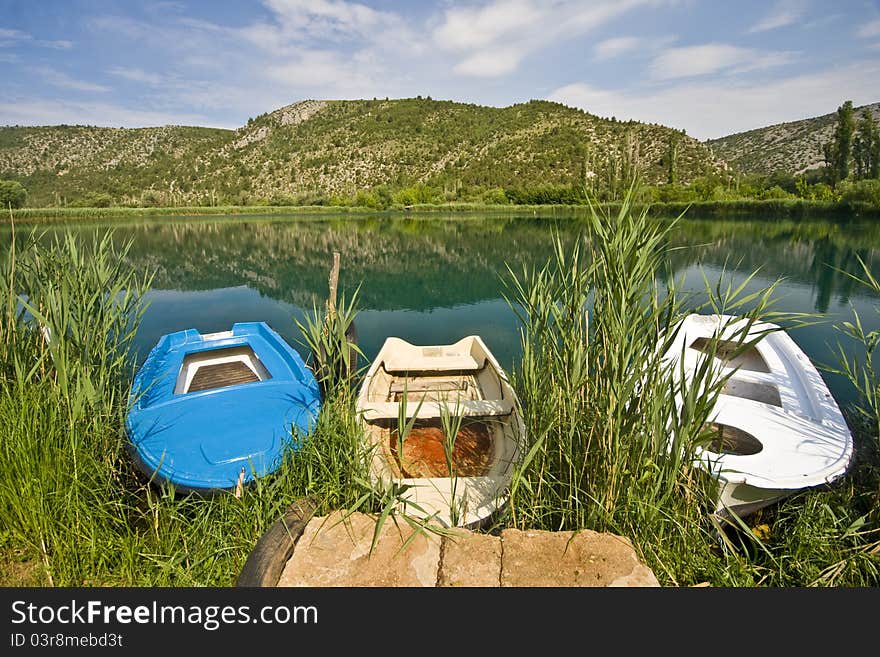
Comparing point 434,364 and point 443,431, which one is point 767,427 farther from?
point 434,364

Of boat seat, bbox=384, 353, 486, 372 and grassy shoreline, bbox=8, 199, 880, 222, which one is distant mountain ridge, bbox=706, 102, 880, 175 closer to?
grassy shoreline, bbox=8, 199, 880, 222

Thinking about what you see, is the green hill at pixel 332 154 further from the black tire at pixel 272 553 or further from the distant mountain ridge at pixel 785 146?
the black tire at pixel 272 553

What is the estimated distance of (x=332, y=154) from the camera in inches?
3039

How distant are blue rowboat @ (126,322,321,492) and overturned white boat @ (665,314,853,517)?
2.96 m

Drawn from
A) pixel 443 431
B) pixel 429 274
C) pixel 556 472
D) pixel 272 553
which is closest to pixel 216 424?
pixel 272 553

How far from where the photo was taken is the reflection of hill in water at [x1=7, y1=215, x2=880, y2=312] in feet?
45.8

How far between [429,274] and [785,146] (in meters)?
82.6

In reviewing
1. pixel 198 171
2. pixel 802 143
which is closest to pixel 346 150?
pixel 198 171

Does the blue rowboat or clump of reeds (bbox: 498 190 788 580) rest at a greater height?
clump of reeds (bbox: 498 190 788 580)

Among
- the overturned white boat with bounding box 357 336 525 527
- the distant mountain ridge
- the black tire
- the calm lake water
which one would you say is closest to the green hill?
the distant mountain ridge

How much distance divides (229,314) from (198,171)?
83641 mm

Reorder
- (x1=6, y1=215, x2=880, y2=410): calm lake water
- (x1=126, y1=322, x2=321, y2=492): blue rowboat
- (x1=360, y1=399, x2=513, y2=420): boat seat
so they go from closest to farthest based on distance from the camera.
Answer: (x1=126, y1=322, x2=321, y2=492): blue rowboat
(x1=360, y1=399, x2=513, y2=420): boat seat
(x1=6, y1=215, x2=880, y2=410): calm lake water

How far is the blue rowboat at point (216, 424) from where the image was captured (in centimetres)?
329

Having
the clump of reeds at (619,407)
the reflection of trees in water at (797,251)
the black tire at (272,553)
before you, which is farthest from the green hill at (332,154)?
the black tire at (272,553)
